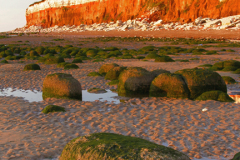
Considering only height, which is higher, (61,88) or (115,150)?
(115,150)

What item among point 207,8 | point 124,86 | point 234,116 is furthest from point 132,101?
point 207,8

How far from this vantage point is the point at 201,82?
9.38 m

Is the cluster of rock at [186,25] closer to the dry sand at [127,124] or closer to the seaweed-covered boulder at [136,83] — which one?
the seaweed-covered boulder at [136,83]

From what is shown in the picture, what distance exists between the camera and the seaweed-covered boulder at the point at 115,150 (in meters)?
3.05

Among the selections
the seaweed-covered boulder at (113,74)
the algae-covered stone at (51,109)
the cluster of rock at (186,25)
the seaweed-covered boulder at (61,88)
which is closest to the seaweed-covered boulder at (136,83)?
the seaweed-covered boulder at (61,88)

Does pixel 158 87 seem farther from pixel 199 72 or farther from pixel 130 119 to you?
pixel 130 119

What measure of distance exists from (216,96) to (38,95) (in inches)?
254

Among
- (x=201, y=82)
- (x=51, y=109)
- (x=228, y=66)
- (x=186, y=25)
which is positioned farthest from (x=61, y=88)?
(x=186, y=25)

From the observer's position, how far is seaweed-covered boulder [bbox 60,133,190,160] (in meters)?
3.05

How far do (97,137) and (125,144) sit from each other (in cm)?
53

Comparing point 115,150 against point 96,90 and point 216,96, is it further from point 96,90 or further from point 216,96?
point 96,90

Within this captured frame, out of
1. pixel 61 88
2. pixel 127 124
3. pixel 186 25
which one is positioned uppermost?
pixel 186 25

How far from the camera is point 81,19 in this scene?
8744 centimetres

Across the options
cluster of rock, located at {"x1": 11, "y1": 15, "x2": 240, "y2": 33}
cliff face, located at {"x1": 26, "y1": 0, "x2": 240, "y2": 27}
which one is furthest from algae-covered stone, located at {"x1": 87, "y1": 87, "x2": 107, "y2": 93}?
cliff face, located at {"x1": 26, "y1": 0, "x2": 240, "y2": 27}
